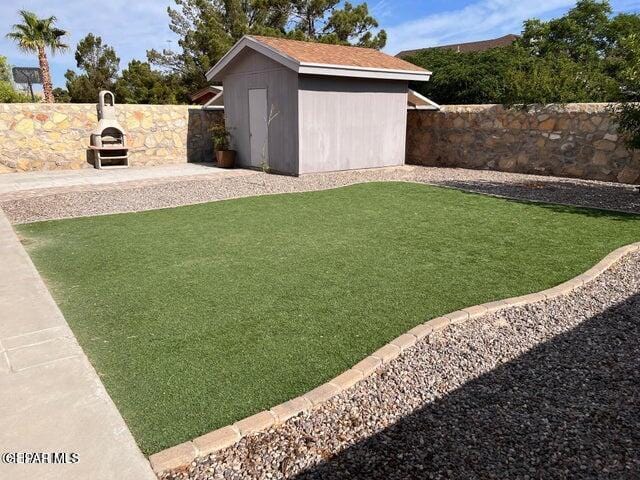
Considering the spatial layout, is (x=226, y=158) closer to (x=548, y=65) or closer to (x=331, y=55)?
(x=331, y=55)

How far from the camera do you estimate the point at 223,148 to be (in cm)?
1477

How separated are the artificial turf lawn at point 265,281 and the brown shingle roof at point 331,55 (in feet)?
17.3

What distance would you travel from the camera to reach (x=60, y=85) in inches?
1384

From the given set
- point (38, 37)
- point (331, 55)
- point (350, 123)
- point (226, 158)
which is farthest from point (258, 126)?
point (38, 37)

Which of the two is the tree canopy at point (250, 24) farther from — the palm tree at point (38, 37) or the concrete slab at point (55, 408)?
the concrete slab at point (55, 408)

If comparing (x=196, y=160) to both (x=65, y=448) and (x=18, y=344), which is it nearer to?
(x=18, y=344)

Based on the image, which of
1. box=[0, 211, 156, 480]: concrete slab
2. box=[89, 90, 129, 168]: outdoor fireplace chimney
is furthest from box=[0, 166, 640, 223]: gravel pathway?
box=[0, 211, 156, 480]: concrete slab

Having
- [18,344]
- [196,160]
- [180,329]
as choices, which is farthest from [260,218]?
[196,160]

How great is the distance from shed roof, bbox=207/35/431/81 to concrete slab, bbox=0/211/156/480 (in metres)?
9.43

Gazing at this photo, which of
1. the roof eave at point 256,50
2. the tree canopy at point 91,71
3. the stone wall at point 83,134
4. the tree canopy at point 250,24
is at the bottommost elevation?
the stone wall at point 83,134

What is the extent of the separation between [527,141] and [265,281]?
35.2ft

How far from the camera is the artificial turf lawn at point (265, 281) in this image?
9.78ft

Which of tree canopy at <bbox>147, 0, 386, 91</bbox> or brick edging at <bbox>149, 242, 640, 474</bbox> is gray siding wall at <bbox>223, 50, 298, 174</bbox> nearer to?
brick edging at <bbox>149, 242, 640, 474</bbox>

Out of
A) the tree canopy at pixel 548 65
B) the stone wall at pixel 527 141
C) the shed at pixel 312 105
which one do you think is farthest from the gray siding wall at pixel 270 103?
the tree canopy at pixel 548 65
